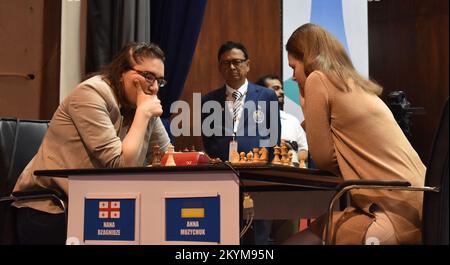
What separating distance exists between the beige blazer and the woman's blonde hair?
0.04 meters

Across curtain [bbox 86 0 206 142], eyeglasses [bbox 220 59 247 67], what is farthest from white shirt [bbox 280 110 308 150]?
curtain [bbox 86 0 206 142]

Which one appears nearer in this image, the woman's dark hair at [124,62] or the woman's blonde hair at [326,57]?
the woman's blonde hair at [326,57]

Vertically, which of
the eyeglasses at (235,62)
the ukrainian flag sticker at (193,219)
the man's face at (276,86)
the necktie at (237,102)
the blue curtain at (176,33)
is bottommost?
the ukrainian flag sticker at (193,219)

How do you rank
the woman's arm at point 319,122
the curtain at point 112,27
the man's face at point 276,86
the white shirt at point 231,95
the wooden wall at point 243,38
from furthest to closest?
1. the wooden wall at point 243,38
2. the man's face at point 276,86
3. the curtain at point 112,27
4. the white shirt at point 231,95
5. the woman's arm at point 319,122

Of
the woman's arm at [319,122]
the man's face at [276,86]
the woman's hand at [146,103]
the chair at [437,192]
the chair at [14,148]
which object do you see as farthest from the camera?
the man's face at [276,86]

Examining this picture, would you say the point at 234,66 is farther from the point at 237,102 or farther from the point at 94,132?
the point at 94,132

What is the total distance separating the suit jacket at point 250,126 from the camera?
454cm

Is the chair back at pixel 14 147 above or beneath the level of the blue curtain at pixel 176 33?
beneath

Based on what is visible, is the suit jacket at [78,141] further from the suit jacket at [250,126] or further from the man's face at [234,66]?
the man's face at [234,66]

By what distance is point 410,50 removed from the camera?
18.9 ft

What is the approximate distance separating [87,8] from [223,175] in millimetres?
3210

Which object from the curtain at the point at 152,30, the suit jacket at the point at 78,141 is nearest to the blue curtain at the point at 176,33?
the curtain at the point at 152,30

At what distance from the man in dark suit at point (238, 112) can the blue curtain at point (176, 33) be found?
0.87ft

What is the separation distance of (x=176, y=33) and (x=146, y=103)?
6.41ft
